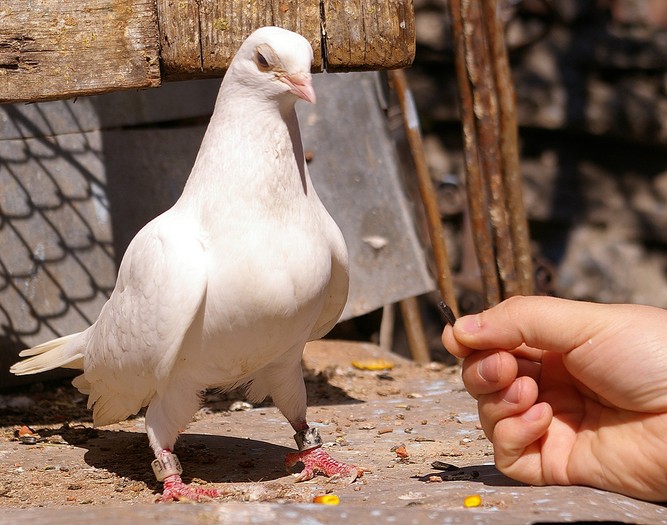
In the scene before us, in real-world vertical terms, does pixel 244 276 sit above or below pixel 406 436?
above

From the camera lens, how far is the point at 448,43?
8.47 m

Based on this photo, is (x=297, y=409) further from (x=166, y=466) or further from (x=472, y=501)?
(x=472, y=501)

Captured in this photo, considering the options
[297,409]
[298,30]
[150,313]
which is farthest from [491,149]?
[150,313]

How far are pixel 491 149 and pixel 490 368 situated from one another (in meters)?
2.86

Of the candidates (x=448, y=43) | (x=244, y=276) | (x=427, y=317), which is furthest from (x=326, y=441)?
(x=448, y=43)

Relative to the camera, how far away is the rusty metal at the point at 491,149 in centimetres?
557

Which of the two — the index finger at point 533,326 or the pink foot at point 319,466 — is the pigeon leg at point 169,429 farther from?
the index finger at point 533,326

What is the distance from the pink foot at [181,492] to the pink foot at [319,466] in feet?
1.22

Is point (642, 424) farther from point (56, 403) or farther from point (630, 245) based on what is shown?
point (630, 245)

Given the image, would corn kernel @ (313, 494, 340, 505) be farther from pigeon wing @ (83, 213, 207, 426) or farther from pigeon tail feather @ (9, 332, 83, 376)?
pigeon tail feather @ (9, 332, 83, 376)

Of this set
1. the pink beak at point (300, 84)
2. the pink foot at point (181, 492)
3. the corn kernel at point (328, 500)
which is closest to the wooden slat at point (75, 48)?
the pink beak at point (300, 84)

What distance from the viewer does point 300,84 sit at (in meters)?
3.25

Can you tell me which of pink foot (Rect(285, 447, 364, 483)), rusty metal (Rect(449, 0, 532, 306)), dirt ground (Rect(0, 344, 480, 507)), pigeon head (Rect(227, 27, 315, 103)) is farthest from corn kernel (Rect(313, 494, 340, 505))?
rusty metal (Rect(449, 0, 532, 306))

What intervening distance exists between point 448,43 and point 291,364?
5.41 meters
